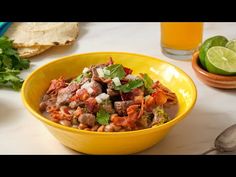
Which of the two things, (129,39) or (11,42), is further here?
(129,39)

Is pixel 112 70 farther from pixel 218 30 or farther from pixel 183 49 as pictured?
pixel 218 30

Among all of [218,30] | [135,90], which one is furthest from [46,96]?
[218,30]

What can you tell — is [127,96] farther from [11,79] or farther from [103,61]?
[11,79]

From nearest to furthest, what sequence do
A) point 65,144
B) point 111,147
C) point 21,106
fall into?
point 111,147 → point 65,144 → point 21,106

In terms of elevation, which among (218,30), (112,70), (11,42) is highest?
(112,70)

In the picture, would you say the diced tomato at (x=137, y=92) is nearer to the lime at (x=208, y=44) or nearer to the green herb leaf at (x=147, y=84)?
the green herb leaf at (x=147, y=84)

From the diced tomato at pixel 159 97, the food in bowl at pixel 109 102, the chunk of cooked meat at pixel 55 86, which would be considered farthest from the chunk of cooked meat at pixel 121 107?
the chunk of cooked meat at pixel 55 86
